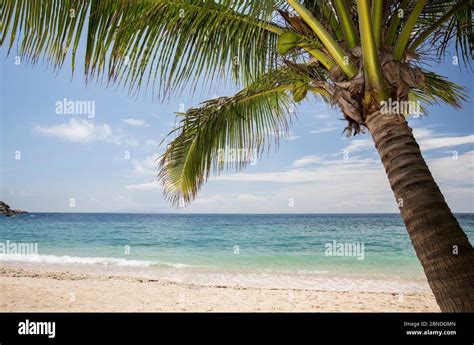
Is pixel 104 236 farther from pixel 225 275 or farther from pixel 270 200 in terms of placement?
pixel 225 275

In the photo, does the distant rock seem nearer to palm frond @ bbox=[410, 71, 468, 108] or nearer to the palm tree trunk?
palm frond @ bbox=[410, 71, 468, 108]

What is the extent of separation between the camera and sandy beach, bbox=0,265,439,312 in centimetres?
684

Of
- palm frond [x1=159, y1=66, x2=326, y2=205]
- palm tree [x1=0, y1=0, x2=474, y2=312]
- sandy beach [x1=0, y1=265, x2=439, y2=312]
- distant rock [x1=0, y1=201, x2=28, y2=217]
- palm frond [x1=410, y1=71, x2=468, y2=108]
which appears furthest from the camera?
distant rock [x1=0, y1=201, x2=28, y2=217]

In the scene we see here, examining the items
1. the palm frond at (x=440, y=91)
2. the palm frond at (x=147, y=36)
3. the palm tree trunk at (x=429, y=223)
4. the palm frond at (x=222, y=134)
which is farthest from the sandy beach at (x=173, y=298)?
the palm tree trunk at (x=429, y=223)

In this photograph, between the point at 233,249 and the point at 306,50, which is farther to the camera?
the point at 233,249

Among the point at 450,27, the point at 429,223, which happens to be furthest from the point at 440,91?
the point at 429,223

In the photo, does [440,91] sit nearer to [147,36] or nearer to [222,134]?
[222,134]

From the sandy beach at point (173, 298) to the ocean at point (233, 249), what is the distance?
145 cm

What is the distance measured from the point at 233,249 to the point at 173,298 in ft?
40.1

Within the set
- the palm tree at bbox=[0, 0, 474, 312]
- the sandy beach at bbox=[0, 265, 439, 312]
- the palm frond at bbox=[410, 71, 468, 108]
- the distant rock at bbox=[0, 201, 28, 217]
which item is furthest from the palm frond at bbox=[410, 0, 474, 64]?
the distant rock at bbox=[0, 201, 28, 217]

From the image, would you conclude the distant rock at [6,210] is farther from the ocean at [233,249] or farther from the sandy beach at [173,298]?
the sandy beach at [173,298]

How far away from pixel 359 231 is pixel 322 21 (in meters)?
24.6

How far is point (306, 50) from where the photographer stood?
2609mm

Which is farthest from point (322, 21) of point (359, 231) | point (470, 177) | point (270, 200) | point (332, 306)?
point (270, 200)
